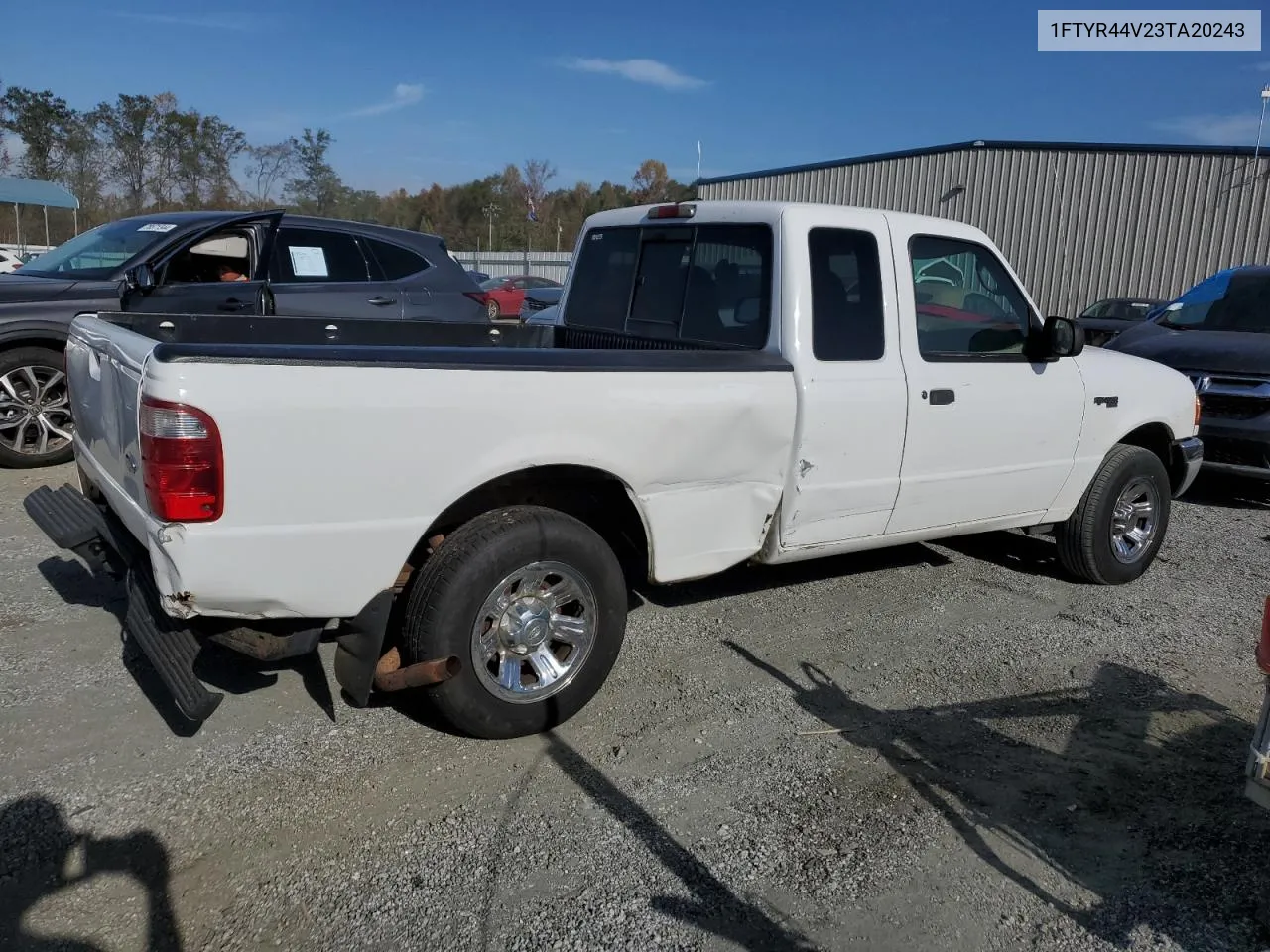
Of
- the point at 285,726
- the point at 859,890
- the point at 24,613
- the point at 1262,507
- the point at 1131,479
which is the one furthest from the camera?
the point at 1262,507

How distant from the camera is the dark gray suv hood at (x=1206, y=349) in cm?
762

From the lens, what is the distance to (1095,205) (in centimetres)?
2181

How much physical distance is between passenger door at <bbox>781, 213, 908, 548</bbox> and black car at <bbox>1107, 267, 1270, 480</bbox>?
14.6 feet

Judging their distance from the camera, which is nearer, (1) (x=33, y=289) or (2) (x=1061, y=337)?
(2) (x=1061, y=337)

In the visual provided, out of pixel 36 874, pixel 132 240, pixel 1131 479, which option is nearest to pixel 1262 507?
pixel 1131 479

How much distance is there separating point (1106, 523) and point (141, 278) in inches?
259

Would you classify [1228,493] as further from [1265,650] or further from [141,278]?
[141,278]

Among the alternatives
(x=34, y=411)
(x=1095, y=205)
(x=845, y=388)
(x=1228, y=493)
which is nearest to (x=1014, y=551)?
(x=845, y=388)

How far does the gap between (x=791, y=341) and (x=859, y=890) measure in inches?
84.5

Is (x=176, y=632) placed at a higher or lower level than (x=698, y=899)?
higher

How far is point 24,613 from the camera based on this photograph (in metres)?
4.64

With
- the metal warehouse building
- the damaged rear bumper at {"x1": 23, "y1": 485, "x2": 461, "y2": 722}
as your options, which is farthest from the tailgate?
the metal warehouse building

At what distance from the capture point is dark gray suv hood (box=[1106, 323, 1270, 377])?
7.62 metres

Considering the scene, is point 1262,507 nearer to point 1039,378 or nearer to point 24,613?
point 1039,378
